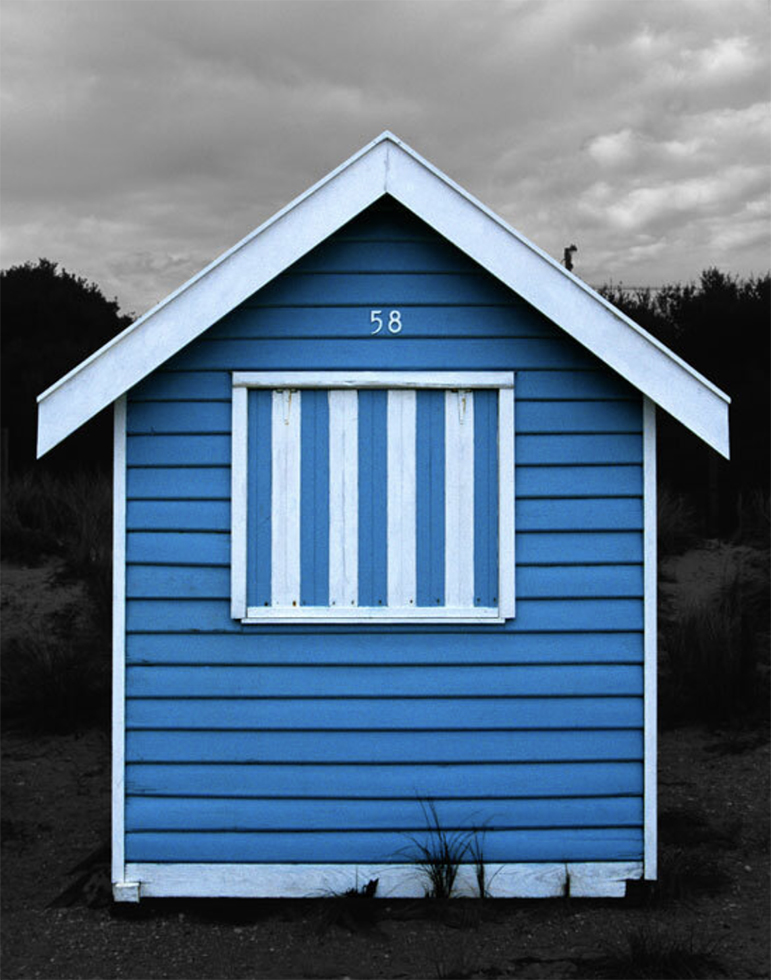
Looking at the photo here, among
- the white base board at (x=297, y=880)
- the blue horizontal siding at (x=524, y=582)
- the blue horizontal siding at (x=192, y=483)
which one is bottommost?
the white base board at (x=297, y=880)

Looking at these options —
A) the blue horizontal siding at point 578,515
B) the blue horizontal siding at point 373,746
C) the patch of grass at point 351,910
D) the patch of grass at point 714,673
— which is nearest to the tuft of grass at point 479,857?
the blue horizontal siding at point 373,746

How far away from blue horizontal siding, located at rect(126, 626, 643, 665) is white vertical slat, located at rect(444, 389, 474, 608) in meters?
0.25

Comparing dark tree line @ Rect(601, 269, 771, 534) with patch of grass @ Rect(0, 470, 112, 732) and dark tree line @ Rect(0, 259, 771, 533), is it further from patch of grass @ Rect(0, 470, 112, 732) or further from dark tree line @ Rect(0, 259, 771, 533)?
Result: patch of grass @ Rect(0, 470, 112, 732)

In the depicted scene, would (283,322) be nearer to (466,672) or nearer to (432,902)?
(466,672)

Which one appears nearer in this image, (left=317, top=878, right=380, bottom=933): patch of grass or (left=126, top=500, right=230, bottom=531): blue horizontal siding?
(left=317, top=878, right=380, bottom=933): patch of grass

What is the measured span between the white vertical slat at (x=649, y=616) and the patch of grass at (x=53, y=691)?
19.3ft

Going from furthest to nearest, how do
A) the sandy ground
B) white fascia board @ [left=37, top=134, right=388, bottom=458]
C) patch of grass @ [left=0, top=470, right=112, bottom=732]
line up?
patch of grass @ [left=0, top=470, right=112, bottom=732] → white fascia board @ [left=37, top=134, right=388, bottom=458] → the sandy ground

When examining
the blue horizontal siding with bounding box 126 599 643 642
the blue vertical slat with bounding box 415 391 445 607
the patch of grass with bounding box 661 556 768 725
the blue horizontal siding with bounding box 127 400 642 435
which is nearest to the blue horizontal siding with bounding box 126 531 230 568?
the blue horizontal siding with bounding box 126 599 643 642

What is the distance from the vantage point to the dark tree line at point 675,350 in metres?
17.2

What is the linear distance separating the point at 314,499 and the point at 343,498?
151mm

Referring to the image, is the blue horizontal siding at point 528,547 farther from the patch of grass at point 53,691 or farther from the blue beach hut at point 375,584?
the patch of grass at point 53,691

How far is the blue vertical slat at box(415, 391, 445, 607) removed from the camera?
19.1 feet

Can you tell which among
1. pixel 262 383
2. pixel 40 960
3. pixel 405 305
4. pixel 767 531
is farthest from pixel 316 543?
pixel 767 531

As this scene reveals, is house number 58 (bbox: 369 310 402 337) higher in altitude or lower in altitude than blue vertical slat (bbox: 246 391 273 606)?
higher
